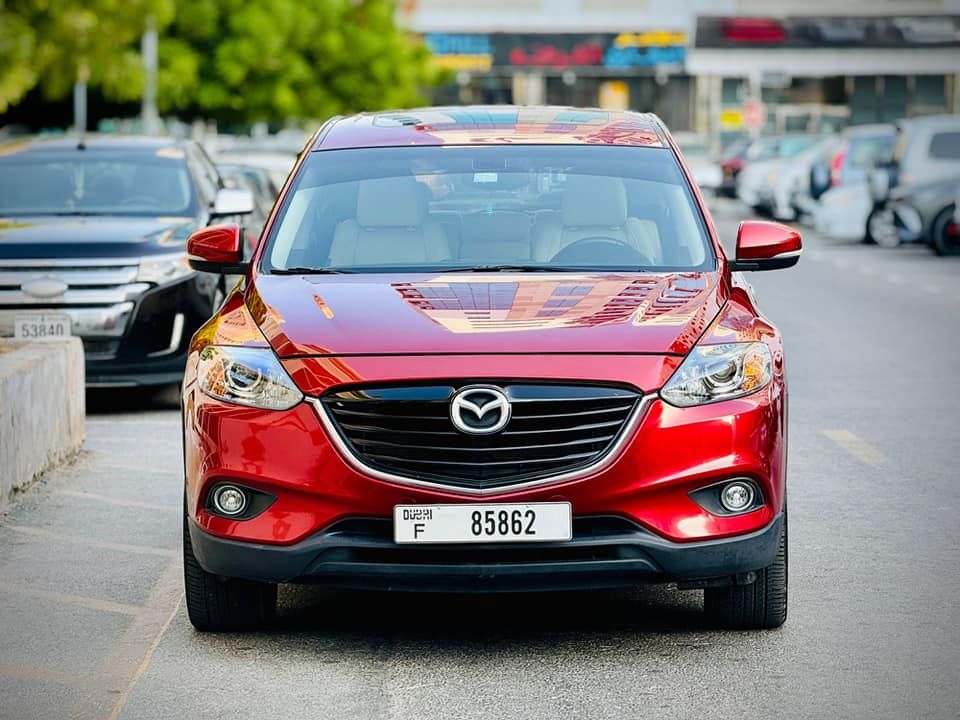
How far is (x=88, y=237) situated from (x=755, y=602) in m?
7.11

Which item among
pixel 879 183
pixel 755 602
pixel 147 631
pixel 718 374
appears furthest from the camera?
pixel 879 183

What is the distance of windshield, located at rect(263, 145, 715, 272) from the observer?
7266 mm

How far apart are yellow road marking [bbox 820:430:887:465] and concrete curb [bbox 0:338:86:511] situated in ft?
13.0

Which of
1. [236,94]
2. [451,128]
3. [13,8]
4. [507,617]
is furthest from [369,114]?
[236,94]

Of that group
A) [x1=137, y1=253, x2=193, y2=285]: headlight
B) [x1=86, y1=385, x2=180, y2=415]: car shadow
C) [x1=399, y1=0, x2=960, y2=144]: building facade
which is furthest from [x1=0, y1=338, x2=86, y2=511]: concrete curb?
[x1=399, y1=0, x2=960, y2=144]: building facade

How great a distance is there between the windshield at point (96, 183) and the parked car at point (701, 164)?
16565mm

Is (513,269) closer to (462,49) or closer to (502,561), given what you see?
(502,561)

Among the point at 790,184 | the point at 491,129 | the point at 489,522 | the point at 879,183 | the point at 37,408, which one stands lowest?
the point at 790,184

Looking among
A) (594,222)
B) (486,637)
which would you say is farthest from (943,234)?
(486,637)

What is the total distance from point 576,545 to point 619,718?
64 centimetres

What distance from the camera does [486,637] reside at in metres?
6.59

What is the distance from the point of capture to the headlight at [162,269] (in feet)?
40.9

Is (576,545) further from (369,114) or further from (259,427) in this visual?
(369,114)

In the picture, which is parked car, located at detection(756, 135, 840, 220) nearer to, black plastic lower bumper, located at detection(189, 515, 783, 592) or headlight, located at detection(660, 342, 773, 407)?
headlight, located at detection(660, 342, 773, 407)
